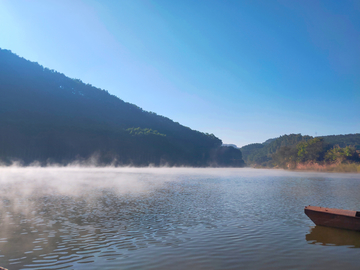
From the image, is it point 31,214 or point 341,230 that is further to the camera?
point 31,214

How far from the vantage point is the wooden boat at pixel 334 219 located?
16016 mm

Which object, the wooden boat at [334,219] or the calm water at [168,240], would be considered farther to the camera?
the wooden boat at [334,219]

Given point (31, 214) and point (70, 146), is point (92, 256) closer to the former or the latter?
point (31, 214)

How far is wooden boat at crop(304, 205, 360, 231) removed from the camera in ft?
52.5

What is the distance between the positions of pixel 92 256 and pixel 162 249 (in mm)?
3104

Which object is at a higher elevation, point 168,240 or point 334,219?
point 334,219

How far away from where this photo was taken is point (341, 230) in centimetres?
1648

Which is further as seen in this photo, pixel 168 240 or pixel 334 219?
pixel 334 219

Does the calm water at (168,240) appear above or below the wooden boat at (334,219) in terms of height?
below

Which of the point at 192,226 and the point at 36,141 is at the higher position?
the point at 36,141

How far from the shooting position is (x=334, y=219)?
16797mm

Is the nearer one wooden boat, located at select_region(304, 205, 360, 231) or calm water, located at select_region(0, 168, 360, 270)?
calm water, located at select_region(0, 168, 360, 270)

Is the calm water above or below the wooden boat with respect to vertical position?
below

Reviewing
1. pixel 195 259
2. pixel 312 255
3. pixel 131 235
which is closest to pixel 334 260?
pixel 312 255
